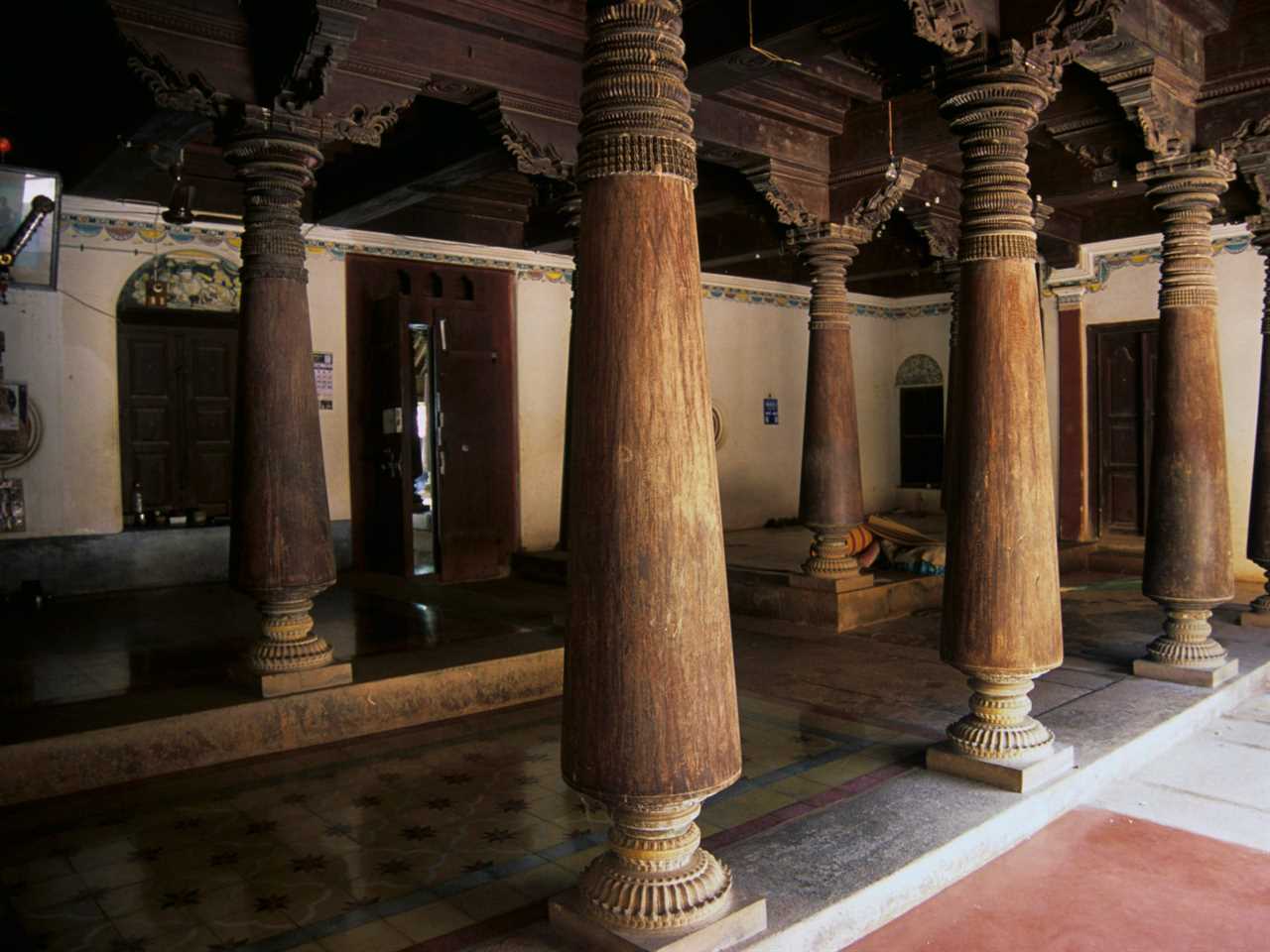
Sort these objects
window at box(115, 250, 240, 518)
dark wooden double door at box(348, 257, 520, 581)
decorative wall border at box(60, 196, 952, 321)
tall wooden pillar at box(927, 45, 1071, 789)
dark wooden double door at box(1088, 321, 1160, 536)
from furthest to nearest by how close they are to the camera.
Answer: dark wooden double door at box(1088, 321, 1160, 536) < dark wooden double door at box(348, 257, 520, 581) < window at box(115, 250, 240, 518) < decorative wall border at box(60, 196, 952, 321) < tall wooden pillar at box(927, 45, 1071, 789)

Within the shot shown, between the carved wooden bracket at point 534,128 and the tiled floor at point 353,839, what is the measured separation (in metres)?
3.38

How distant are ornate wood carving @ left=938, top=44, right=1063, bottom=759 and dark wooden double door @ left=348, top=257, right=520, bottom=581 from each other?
6.32m

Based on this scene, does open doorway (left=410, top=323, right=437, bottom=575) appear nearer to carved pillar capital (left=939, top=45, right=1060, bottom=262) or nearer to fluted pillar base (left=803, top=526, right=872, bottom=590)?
fluted pillar base (left=803, top=526, right=872, bottom=590)

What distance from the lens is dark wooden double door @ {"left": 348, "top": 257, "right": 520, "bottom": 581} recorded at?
9586 mm

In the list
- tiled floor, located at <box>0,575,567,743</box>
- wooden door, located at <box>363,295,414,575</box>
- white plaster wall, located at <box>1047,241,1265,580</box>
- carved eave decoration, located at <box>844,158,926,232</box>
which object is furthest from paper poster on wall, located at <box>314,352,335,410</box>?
white plaster wall, located at <box>1047,241,1265,580</box>

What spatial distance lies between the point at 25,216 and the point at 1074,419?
36.4 feet

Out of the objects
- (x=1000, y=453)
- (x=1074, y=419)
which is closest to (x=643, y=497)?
(x=1000, y=453)

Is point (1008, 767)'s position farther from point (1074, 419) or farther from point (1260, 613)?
point (1074, 419)

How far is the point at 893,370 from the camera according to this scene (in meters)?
15.4

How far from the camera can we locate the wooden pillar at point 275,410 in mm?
5031

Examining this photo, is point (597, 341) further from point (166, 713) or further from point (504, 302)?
point (504, 302)

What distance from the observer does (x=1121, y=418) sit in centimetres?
1181

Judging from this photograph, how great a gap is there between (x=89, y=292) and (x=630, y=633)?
25.9ft

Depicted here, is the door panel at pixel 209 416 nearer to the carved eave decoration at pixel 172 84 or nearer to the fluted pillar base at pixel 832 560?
the carved eave decoration at pixel 172 84
